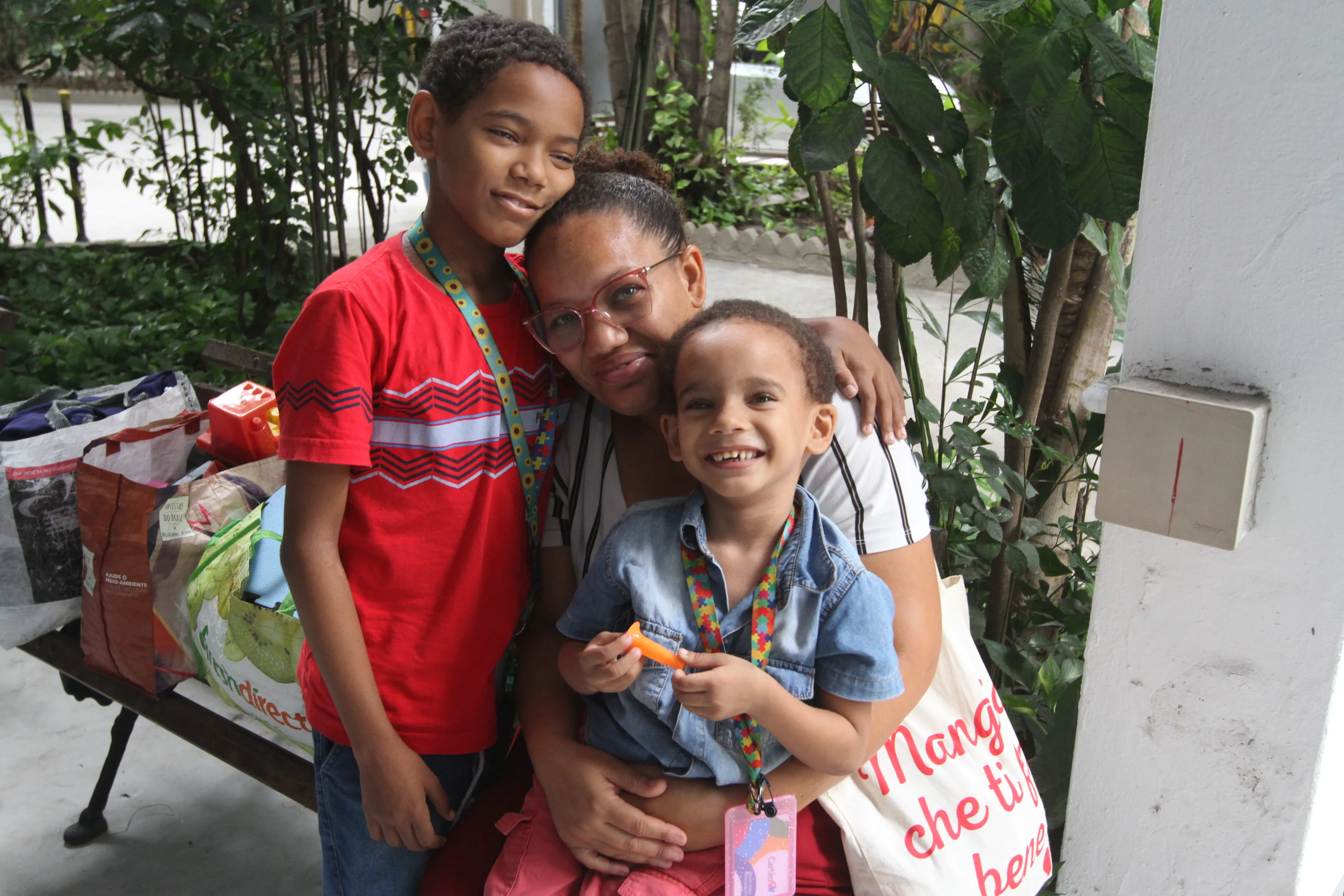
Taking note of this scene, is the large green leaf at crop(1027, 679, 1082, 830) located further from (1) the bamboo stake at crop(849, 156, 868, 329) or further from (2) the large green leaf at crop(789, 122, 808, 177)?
(2) the large green leaf at crop(789, 122, 808, 177)

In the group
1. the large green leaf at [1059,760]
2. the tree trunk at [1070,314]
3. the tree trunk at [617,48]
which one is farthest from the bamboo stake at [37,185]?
the large green leaf at [1059,760]

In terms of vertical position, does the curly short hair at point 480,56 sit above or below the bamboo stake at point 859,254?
above

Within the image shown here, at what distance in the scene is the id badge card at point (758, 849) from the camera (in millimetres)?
1317

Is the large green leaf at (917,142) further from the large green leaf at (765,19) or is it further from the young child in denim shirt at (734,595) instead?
the young child in denim shirt at (734,595)

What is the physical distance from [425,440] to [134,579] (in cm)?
116

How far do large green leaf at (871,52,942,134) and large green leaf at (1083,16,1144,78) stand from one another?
0.24 meters

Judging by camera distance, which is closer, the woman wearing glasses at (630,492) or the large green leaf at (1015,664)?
the woman wearing glasses at (630,492)

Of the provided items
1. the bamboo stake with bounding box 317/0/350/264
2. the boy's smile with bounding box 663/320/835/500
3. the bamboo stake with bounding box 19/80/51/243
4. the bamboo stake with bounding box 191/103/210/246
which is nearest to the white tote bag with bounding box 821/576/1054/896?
the boy's smile with bounding box 663/320/835/500

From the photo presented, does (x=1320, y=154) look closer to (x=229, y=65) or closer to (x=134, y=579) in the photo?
(x=134, y=579)

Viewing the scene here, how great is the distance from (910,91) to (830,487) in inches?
26.6

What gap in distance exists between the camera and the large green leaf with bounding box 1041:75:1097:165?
1610 millimetres

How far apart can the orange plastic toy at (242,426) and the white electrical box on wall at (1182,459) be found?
184 centimetres

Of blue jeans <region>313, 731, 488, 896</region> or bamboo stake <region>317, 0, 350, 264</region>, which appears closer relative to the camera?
blue jeans <region>313, 731, 488, 896</region>

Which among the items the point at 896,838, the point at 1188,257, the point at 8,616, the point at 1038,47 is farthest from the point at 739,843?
the point at 8,616
